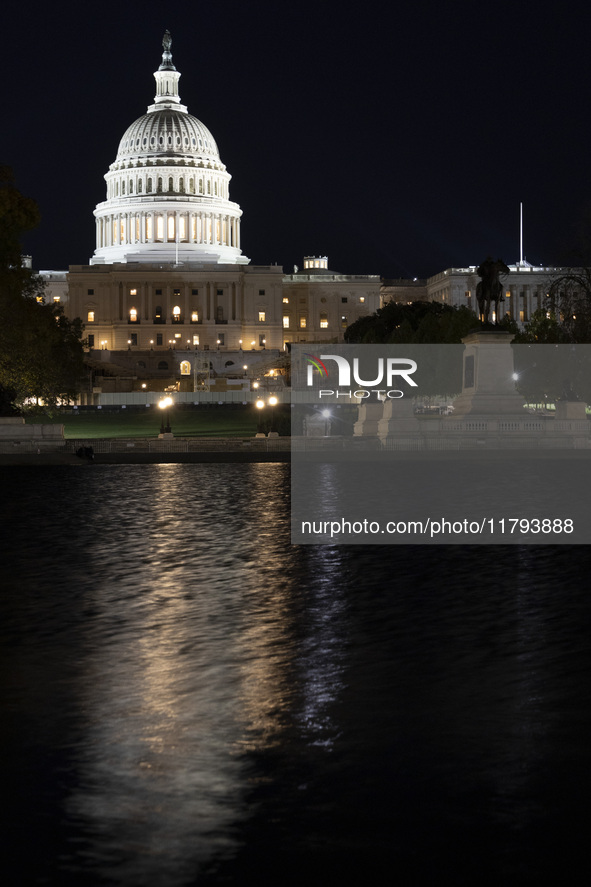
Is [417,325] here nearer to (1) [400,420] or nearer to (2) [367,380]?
(2) [367,380]

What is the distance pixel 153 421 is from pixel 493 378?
30.6 meters

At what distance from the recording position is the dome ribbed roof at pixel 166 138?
7638 inches

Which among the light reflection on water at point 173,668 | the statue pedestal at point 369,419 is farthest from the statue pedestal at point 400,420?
the light reflection on water at point 173,668

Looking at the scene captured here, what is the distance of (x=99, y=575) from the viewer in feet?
60.7

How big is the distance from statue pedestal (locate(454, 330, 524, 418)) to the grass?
9.53 m

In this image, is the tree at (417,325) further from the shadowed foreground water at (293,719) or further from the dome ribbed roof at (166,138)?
the dome ribbed roof at (166,138)

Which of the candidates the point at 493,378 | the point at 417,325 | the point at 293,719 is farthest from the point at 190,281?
the point at 293,719

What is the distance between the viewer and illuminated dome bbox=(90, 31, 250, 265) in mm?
192375

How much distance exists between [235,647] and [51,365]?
143ft

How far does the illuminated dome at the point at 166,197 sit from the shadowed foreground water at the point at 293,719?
176 m

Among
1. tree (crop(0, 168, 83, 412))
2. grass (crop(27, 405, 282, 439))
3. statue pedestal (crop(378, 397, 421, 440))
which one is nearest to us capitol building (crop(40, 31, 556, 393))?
grass (crop(27, 405, 282, 439))

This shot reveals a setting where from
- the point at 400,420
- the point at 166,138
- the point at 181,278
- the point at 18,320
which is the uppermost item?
the point at 166,138

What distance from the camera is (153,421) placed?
7594 centimetres

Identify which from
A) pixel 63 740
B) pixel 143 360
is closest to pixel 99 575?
pixel 63 740
